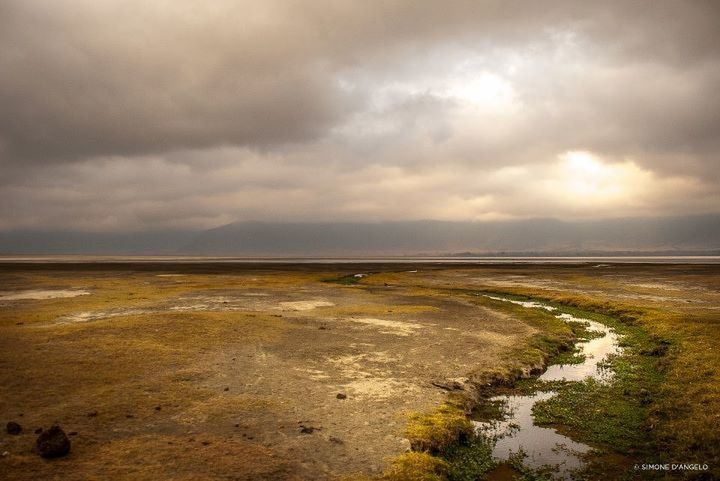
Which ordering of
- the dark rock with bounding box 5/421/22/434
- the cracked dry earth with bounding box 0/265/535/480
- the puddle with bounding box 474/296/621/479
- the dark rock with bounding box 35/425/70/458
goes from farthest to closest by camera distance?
1. the puddle with bounding box 474/296/621/479
2. the dark rock with bounding box 5/421/22/434
3. the cracked dry earth with bounding box 0/265/535/480
4. the dark rock with bounding box 35/425/70/458

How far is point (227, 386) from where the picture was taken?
17.8 m

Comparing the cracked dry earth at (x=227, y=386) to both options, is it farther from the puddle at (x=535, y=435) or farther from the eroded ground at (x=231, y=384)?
the puddle at (x=535, y=435)

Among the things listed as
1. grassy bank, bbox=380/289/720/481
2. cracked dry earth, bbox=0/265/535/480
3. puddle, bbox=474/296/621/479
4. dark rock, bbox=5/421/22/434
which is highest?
dark rock, bbox=5/421/22/434

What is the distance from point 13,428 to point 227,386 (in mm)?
7138

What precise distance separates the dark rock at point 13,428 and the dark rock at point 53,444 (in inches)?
55.6

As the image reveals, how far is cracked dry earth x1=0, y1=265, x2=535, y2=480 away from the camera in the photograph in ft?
38.7

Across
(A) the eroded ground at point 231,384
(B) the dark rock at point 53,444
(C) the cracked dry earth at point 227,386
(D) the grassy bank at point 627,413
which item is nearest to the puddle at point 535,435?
(D) the grassy bank at point 627,413

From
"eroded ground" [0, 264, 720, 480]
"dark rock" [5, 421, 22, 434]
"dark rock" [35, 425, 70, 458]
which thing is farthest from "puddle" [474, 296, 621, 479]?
"dark rock" [5, 421, 22, 434]

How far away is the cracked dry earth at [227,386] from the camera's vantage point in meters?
11.8

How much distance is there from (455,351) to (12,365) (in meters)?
23.0

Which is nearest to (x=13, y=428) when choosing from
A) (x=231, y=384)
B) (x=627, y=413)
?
(x=231, y=384)

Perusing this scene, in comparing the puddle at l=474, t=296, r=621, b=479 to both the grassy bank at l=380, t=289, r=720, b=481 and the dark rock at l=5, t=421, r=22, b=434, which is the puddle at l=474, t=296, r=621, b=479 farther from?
the dark rock at l=5, t=421, r=22, b=434

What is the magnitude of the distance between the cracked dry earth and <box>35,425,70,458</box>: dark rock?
0.24m

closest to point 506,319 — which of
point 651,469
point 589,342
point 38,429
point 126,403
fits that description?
point 589,342
